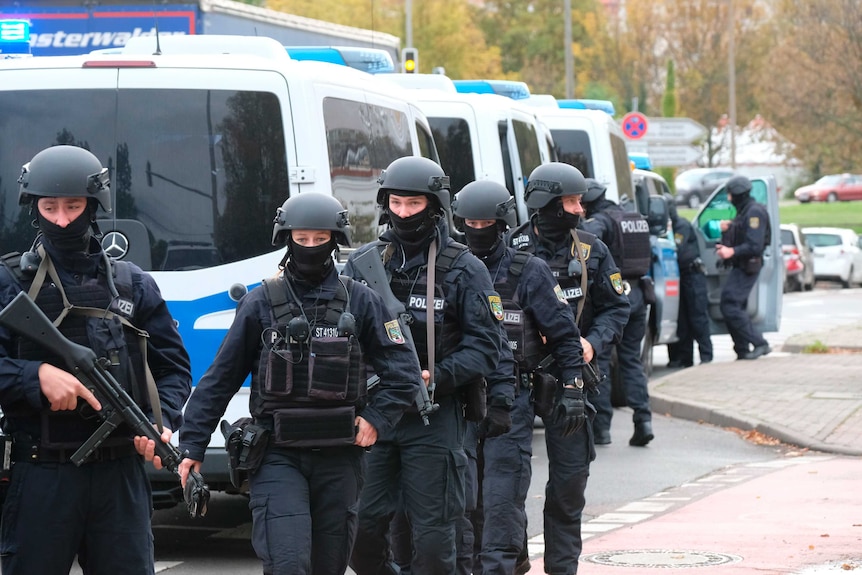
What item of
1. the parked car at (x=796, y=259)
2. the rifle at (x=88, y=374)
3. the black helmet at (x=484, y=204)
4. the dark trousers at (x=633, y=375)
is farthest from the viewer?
the parked car at (x=796, y=259)

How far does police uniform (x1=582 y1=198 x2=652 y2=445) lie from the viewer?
38.9 ft

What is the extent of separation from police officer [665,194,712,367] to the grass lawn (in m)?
35.2

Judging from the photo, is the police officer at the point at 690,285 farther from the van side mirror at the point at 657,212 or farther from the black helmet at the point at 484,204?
the black helmet at the point at 484,204

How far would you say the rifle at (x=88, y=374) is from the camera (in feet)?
15.6

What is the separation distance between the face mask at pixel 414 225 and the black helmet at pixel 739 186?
10.8 metres

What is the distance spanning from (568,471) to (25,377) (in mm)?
3269

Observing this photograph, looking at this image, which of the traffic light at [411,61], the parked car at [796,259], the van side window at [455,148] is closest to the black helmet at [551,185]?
the van side window at [455,148]

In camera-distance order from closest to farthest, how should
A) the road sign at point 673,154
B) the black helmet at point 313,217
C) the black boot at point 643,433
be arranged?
the black helmet at point 313,217 → the black boot at point 643,433 → the road sign at point 673,154

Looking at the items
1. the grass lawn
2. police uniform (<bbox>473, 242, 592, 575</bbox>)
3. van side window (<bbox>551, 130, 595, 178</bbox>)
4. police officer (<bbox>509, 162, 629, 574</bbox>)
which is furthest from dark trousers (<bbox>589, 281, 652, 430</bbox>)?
the grass lawn

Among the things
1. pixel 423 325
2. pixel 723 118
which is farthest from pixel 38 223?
pixel 723 118

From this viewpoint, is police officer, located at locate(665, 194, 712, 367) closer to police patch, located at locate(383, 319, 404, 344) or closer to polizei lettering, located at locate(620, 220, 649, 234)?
polizei lettering, located at locate(620, 220, 649, 234)

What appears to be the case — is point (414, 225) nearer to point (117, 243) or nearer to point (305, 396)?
point (305, 396)

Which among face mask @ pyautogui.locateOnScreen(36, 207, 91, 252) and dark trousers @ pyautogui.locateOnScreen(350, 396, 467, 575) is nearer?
face mask @ pyautogui.locateOnScreen(36, 207, 91, 252)

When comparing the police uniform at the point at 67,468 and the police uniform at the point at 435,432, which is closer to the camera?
the police uniform at the point at 67,468
